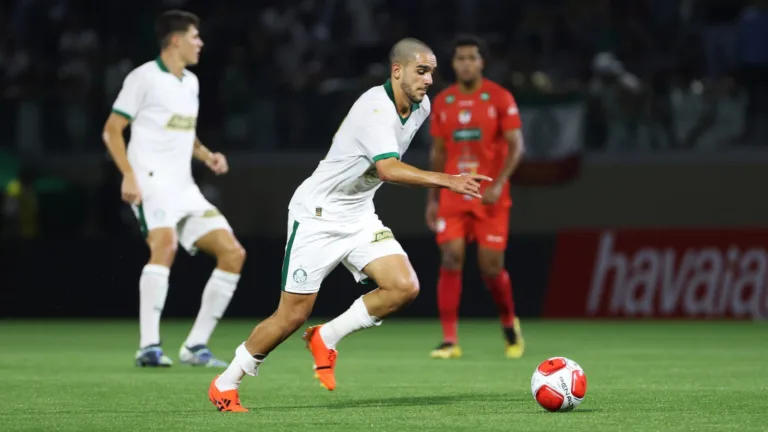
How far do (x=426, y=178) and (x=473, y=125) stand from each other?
4523mm

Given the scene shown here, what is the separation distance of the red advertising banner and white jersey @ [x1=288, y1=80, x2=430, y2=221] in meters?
9.21

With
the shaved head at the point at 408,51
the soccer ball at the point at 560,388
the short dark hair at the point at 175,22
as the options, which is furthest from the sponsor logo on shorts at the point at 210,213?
the soccer ball at the point at 560,388

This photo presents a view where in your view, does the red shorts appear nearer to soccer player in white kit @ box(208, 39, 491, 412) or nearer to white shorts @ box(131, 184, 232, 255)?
white shorts @ box(131, 184, 232, 255)

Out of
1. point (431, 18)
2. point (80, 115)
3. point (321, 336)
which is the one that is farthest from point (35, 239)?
point (321, 336)

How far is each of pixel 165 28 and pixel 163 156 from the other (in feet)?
2.98

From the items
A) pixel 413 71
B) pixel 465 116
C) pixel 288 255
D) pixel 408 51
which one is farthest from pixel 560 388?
pixel 465 116

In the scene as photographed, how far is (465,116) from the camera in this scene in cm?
1154

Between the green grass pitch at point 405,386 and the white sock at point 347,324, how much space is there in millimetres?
345

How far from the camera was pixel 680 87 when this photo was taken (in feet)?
57.0

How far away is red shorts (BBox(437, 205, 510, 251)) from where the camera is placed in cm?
1152

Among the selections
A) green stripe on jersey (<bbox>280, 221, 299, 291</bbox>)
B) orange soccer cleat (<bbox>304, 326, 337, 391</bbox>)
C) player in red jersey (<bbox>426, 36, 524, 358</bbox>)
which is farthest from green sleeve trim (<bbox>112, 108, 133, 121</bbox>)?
orange soccer cleat (<bbox>304, 326, 337, 391</bbox>)

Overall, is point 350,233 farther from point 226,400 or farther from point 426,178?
point 226,400

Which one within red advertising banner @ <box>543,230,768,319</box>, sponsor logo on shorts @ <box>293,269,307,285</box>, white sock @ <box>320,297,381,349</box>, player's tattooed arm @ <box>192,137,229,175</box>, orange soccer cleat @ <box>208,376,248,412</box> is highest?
player's tattooed arm @ <box>192,137,229,175</box>

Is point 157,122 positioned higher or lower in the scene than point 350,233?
higher
